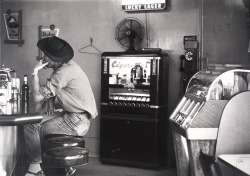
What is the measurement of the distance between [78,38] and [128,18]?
94 cm

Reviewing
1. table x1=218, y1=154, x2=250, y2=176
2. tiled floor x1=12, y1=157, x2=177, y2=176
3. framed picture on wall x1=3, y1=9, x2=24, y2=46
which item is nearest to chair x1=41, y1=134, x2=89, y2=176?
table x1=218, y1=154, x2=250, y2=176

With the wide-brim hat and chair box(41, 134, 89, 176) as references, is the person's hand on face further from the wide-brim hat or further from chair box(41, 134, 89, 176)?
chair box(41, 134, 89, 176)

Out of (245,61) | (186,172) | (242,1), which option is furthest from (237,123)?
(242,1)

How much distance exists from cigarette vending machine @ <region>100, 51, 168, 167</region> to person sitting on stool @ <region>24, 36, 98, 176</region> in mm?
1433

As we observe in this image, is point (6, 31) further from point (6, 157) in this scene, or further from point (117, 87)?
point (6, 157)

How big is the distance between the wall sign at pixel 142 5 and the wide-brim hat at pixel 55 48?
74.2 inches

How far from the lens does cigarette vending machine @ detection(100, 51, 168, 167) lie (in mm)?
5238

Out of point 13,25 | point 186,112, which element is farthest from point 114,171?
point 13,25

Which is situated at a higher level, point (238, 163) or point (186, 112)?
point (186, 112)

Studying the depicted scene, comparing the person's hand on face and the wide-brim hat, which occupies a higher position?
the wide-brim hat

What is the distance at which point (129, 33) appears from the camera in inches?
219

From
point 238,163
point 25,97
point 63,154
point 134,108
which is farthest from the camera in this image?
point 134,108

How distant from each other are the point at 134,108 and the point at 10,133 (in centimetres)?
207

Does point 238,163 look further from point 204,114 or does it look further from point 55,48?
point 55,48
